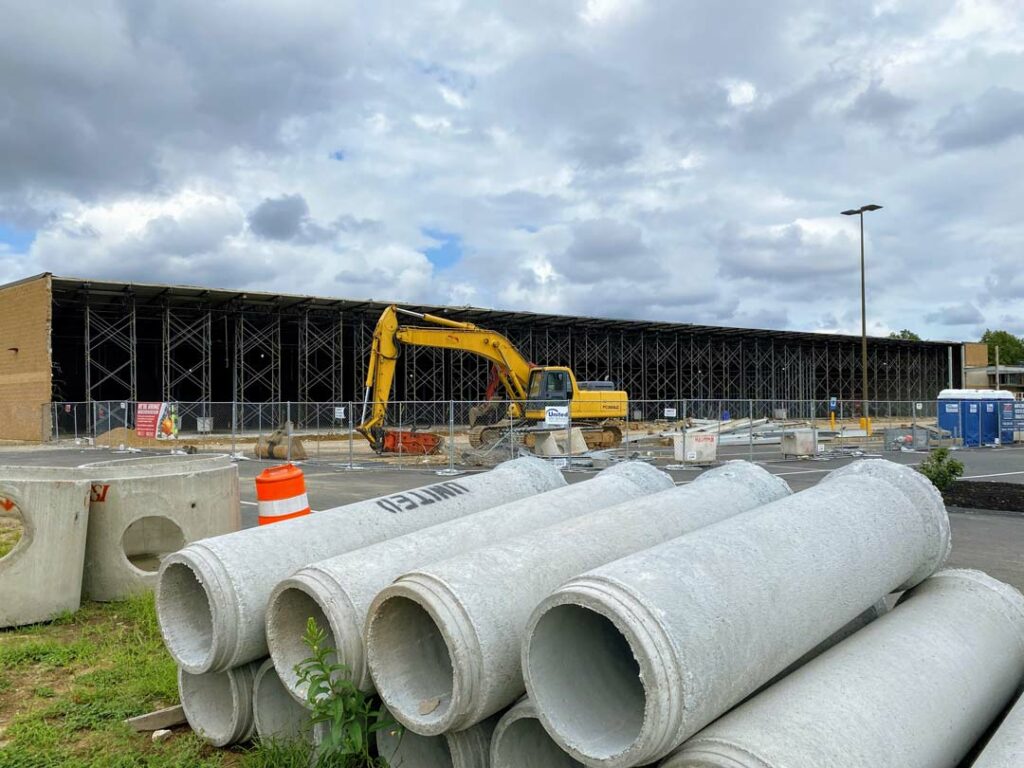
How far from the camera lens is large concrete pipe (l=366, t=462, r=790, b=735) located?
2.98 meters

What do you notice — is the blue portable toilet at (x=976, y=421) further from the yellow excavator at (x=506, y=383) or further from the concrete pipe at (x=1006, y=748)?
the concrete pipe at (x=1006, y=748)

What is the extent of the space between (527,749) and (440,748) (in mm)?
600

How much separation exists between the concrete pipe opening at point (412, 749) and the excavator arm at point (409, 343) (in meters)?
19.3

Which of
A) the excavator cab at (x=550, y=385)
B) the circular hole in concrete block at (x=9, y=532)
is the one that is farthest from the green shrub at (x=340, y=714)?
the excavator cab at (x=550, y=385)

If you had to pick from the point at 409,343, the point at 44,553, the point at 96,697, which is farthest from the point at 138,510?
the point at 409,343

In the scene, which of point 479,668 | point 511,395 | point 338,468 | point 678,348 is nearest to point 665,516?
point 479,668

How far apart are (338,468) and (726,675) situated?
19469 mm

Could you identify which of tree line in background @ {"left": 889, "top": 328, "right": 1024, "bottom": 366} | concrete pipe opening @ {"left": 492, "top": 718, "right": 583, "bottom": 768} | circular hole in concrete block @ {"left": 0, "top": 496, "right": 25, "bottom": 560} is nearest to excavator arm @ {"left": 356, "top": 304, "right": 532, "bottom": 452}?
circular hole in concrete block @ {"left": 0, "top": 496, "right": 25, "bottom": 560}

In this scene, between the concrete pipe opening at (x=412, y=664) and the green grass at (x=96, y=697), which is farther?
the green grass at (x=96, y=697)

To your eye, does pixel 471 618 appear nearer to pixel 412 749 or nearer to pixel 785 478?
pixel 412 749

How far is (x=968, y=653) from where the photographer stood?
3.52m

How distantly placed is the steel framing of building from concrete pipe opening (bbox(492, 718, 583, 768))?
3695 cm

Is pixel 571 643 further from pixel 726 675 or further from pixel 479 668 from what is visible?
pixel 726 675

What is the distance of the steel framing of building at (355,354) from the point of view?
131 feet
